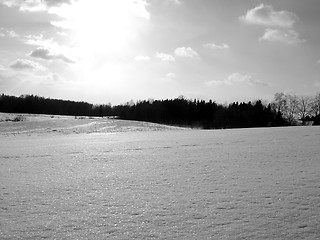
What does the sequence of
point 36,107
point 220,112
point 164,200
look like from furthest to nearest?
point 36,107, point 220,112, point 164,200

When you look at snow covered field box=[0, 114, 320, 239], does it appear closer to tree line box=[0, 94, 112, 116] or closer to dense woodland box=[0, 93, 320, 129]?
dense woodland box=[0, 93, 320, 129]

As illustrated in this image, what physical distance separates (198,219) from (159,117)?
76074 mm

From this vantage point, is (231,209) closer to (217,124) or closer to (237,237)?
(237,237)

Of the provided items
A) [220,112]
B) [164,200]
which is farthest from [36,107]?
[164,200]

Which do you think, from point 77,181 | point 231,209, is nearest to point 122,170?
point 77,181

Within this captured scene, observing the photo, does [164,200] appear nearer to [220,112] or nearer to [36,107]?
[220,112]

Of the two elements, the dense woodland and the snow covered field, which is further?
the dense woodland

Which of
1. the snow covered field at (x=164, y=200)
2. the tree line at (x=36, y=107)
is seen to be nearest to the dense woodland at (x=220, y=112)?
the tree line at (x=36, y=107)

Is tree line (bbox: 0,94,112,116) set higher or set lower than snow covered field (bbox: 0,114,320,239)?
higher

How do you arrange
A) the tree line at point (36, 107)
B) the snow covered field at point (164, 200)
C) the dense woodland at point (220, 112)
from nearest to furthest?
the snow covered field at point (164, 200) → the dense woodland at point (220, 112) → the tree line at point (36, 107)

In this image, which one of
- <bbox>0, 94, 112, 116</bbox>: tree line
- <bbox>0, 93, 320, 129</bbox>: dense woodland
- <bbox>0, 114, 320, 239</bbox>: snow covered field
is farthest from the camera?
<bbox>0, 94, 112, 116</bbox>: tree line

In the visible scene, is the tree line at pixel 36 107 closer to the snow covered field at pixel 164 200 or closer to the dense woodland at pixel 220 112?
the dense woodland at pixel 220 112

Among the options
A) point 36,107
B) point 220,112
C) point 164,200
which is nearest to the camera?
point 164,200

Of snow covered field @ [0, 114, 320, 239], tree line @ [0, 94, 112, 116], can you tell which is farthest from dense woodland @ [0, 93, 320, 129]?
snow covered field @ [0, 114, 320, 239]
